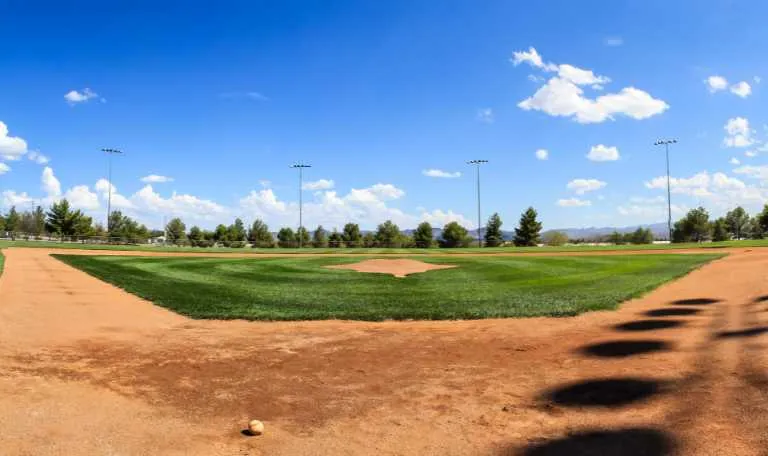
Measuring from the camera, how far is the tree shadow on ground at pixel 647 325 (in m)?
9.13

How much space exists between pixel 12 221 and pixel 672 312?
13040cm

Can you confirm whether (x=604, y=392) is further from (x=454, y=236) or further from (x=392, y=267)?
(x=454, y=236)

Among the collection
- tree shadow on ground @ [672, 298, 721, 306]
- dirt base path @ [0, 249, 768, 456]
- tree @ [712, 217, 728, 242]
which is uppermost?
tree @ [712, 217, 728, 242]

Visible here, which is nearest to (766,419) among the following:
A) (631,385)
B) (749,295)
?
(631,385)

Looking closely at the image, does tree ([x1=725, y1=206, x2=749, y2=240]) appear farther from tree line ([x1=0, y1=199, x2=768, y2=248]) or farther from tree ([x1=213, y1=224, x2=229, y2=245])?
tree ([x1=213, y1=224, x2=229, y2=245])

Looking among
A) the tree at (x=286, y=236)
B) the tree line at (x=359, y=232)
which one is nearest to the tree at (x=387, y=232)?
the tree line at (x=359, y=232)

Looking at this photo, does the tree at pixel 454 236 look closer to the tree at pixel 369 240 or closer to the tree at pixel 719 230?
the tree at pixel 369 240

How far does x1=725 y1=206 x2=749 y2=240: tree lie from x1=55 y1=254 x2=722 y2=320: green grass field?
10694cm

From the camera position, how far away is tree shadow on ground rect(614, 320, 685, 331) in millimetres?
9133

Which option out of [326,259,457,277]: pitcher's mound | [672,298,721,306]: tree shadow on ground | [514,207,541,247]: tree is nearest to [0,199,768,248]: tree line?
[514,207,541,247]: tree

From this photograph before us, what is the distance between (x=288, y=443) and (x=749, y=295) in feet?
46.0

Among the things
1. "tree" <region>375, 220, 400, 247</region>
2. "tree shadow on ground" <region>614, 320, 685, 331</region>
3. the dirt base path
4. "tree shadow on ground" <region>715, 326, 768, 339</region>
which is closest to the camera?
the dirt base path

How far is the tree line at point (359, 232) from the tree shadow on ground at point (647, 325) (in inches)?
2997

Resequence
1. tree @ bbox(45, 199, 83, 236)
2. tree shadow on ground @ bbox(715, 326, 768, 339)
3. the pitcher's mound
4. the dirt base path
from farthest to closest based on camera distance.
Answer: tree @ bbox(45, 199, 83, 236)
the pitcher's mound
tree shadow on ground @ bbox(715, 326, 768, 339)
the dirt base path
